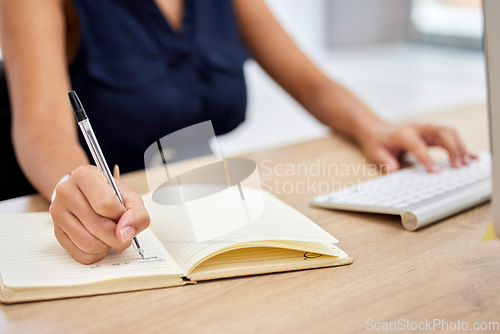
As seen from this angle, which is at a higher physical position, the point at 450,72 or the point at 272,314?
the point at 272,314

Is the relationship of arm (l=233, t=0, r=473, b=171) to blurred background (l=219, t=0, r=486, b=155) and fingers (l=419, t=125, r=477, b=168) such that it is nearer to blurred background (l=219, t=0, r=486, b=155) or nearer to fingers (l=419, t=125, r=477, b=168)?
fingers (l=419, t=125, r=477, b=168)

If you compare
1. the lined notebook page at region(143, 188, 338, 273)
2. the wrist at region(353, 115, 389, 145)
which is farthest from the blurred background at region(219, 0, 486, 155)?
the lined notebook page at region(143, 188, 338, 273)

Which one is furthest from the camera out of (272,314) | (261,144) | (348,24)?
(348,24)

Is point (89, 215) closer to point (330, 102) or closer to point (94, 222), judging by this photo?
point (94, 222)

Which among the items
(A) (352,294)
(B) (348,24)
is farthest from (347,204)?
(B) (348,24)

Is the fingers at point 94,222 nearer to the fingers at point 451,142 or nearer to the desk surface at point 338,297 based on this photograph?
the desk surface at point 338,297

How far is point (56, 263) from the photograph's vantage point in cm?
54

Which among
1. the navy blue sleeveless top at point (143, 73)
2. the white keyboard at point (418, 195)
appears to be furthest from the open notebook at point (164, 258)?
the navy blue sleeveless top at point (143, 73)

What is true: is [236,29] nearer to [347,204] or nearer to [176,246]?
[347,204]

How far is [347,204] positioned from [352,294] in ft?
0.69

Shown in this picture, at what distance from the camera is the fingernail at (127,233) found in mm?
512

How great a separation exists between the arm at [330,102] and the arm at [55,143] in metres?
0.44

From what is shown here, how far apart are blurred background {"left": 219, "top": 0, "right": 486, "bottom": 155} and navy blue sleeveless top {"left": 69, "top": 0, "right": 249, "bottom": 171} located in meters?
2.64

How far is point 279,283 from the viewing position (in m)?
0.53
